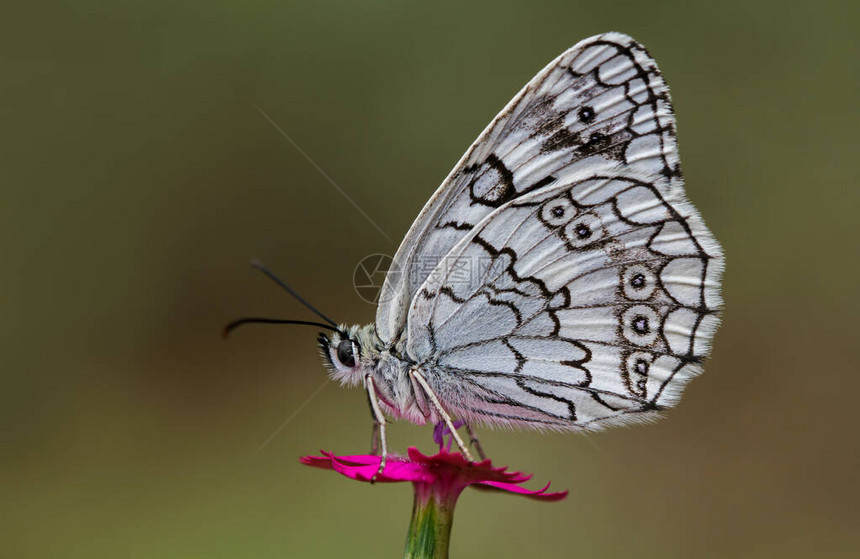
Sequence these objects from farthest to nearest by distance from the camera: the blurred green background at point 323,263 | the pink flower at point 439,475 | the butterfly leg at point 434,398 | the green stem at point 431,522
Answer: the blurred green background at point 323,263, the butterfly leg at point 434,398, the green stem at point 431,522, the pink flower at point 439,475

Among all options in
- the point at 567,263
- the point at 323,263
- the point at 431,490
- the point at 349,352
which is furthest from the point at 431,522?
the point at 323,263

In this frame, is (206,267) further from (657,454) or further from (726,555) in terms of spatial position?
(726,555)

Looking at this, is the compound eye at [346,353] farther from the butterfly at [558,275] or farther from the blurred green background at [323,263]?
the blurred green background at [323,263]

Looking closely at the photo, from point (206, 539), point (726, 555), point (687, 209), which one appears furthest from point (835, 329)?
point (206, 539)

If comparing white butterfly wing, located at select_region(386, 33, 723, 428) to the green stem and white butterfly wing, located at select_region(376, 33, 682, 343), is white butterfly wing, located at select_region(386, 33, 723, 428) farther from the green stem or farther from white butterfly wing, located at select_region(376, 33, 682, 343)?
the green stem

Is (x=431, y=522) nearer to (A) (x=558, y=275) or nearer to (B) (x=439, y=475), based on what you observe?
(B) (x=439, y=475)

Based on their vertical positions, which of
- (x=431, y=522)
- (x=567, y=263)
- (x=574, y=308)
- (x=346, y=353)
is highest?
(x=567, y=263)

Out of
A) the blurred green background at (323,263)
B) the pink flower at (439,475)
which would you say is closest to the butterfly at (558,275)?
the pink flower at (439,475)
